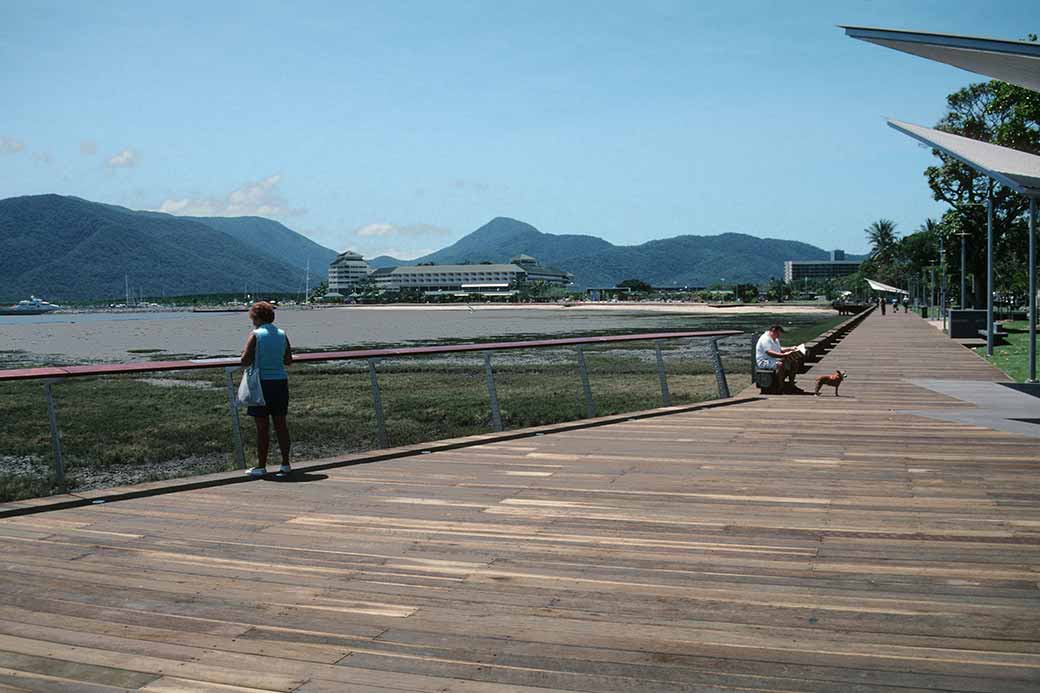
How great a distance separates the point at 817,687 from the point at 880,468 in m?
4.95

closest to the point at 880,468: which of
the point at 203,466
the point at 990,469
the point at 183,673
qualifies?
the point at 990,469

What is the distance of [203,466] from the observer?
14.8 meters

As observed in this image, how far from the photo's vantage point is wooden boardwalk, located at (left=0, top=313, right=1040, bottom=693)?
3.68m

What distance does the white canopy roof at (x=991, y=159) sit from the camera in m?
12.9

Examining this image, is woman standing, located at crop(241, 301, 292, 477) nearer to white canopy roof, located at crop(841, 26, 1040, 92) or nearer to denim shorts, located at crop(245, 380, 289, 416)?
denim shorts, located at crop(245, 380, 289, 416)

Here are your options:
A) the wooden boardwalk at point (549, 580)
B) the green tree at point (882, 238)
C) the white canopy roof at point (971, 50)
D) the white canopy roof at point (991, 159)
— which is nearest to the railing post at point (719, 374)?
the white canopy roof at point (991, 159)

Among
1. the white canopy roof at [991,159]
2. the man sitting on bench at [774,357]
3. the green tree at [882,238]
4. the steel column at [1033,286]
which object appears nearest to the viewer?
the white canopy roof at [991,159]

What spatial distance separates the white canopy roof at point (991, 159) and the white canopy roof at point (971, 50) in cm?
317

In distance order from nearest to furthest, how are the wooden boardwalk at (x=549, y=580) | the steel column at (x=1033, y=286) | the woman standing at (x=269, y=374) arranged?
the wooden boardwalk at (x=549, y=580)
the woman standing at (x=269, y=374)
the steel column at (x=1033, y=286)

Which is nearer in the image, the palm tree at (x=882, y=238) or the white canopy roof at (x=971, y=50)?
the white canopy roof at (x=971, y=50)

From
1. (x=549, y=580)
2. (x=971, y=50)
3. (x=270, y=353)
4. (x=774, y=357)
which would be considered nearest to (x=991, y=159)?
(x=774, y=357)

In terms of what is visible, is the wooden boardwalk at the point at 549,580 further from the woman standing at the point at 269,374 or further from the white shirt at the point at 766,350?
the white shirt at the point at 766,350

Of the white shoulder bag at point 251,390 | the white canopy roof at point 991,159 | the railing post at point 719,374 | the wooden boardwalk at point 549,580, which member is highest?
the white canopy roof at point 991,159

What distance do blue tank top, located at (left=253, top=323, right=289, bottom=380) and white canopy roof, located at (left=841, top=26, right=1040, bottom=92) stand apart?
662 centimetres
